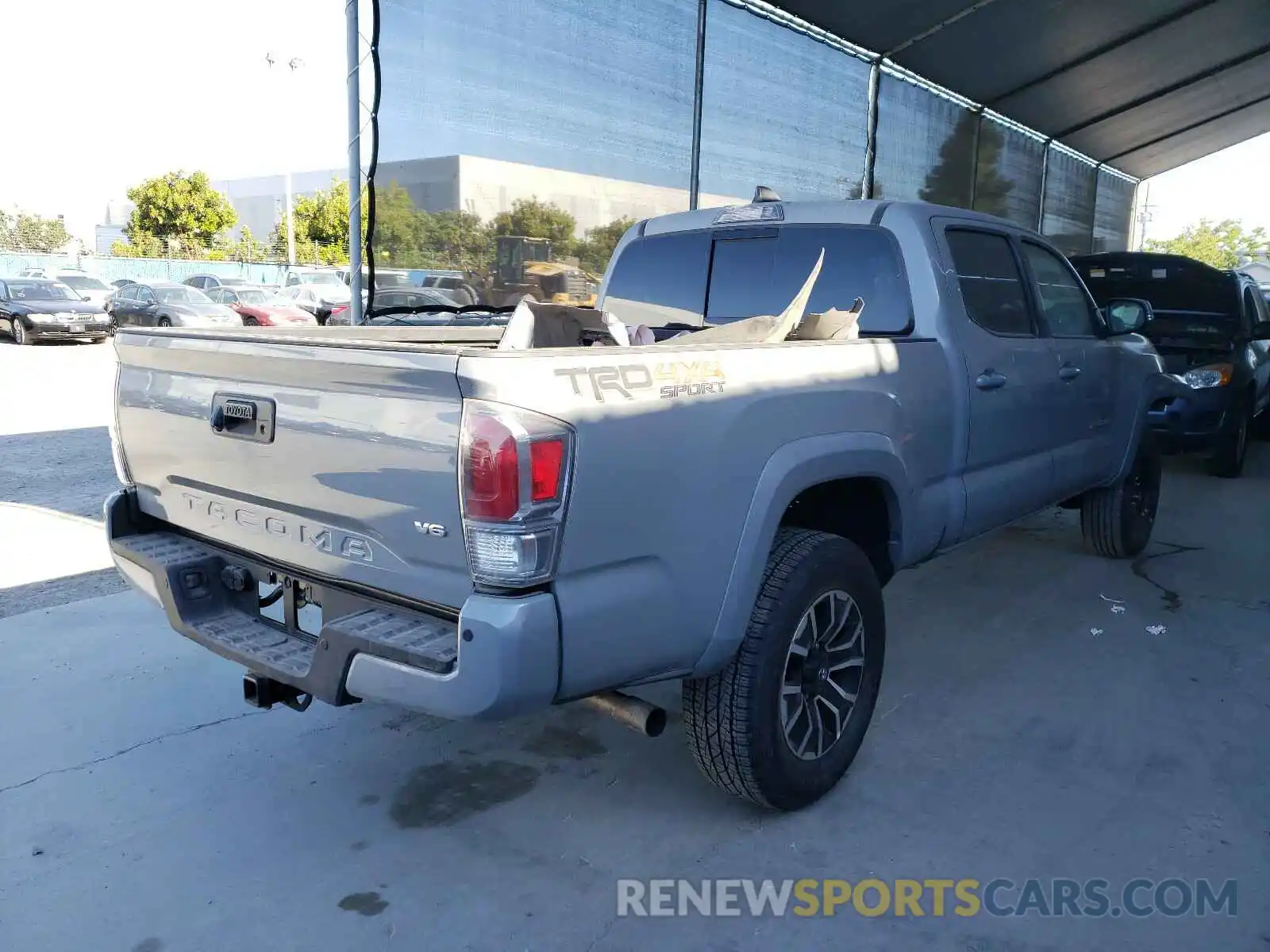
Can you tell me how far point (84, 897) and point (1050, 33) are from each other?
40.3 feet

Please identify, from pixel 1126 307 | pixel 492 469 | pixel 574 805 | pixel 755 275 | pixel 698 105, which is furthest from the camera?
pixel 698 105

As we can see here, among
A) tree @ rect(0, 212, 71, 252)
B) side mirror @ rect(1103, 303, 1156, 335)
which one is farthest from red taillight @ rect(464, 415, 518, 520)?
tree @ rect(0, 212, 71, 252)

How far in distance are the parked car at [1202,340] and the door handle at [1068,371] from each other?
3685mm

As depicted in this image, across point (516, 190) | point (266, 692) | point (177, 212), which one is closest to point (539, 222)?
point (516, 190)

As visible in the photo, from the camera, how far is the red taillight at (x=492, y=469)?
2.23m

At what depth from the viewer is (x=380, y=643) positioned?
95.3 inches

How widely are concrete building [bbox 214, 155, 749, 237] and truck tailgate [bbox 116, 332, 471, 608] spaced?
362 cm

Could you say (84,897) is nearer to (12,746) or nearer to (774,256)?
(12,746)

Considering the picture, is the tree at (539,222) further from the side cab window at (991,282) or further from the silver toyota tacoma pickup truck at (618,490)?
the side cab window at (991,282)

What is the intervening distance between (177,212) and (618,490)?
176 feet

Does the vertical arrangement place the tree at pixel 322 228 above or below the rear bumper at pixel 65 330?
above

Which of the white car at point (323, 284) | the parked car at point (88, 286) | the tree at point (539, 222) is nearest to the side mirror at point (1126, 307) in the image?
the tree at point (539, 222)

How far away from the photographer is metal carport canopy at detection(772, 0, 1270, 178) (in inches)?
403

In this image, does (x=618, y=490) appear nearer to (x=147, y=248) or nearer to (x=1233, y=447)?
(x=1233, y=447)
